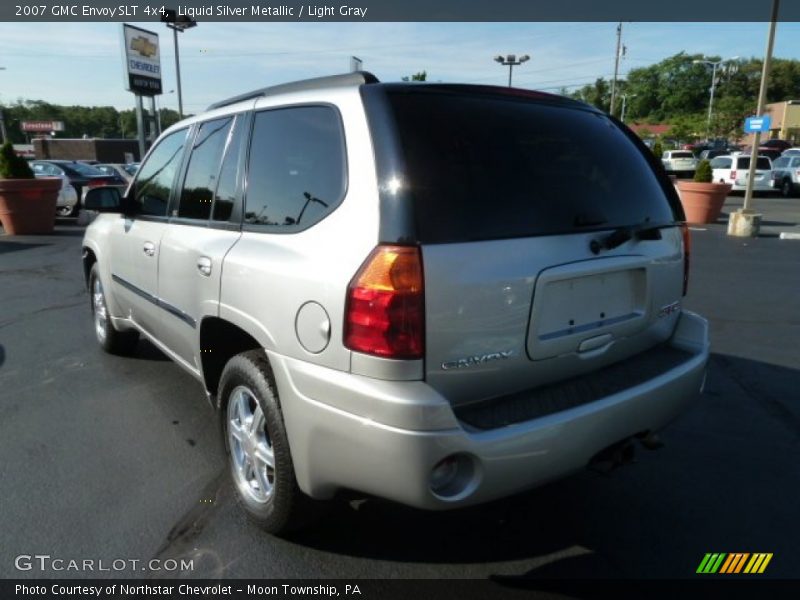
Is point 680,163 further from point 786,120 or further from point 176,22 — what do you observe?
point 786,120

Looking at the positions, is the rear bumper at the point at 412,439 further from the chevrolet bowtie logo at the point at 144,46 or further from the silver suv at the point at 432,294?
the chevrolet bowtie logo at the point at 144,46

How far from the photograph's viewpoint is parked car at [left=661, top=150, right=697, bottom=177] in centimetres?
3259

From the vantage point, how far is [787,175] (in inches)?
938

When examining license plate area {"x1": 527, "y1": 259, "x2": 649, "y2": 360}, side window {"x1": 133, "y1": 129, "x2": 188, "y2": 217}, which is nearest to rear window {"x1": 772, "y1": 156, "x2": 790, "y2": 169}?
license plate area {"x1": 527, "y1": 259, "x2": 649, "y2": 360}

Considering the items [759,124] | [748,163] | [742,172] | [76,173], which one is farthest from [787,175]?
[76,173]

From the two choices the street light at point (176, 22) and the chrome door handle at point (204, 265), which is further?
the street light at point (176, 22)

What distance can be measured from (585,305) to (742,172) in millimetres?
25884

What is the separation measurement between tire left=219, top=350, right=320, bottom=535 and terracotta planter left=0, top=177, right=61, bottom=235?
12.0 metres

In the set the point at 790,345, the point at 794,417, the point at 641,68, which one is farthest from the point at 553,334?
the point at 641,68

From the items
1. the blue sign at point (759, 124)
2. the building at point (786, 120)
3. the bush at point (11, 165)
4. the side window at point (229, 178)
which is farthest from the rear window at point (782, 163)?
the building at point (786, 120)

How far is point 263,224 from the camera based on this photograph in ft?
8.39

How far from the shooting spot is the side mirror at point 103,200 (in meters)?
3.99

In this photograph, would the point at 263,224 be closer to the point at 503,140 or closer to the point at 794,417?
the point at 503,140

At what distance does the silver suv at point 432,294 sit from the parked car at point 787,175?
25.3 m
